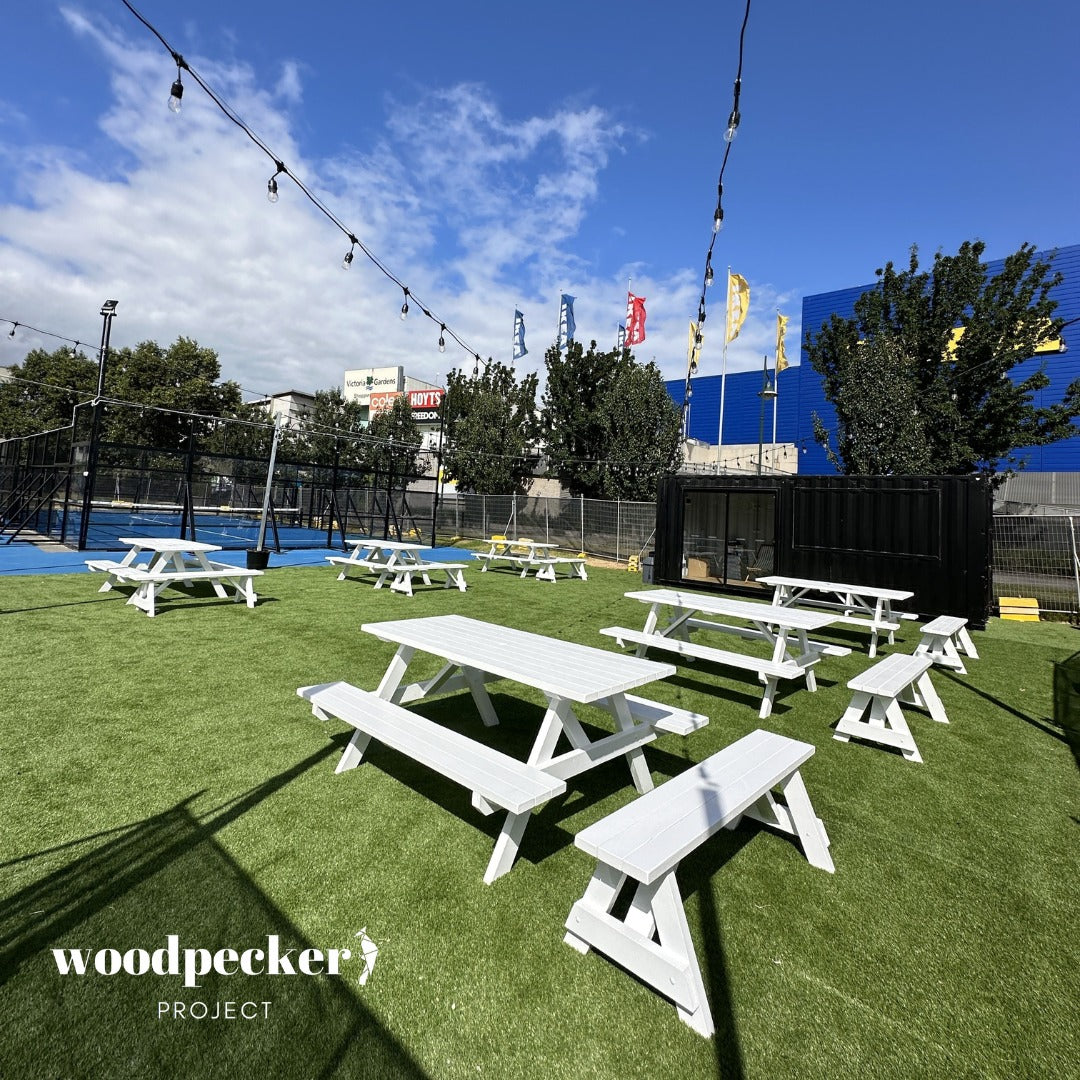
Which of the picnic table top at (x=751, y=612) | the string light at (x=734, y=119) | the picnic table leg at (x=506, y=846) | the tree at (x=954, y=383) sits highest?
the tree at (x=954, y=383)

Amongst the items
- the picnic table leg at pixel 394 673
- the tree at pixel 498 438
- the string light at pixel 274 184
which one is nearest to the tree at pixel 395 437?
the tree at pixel 498 438

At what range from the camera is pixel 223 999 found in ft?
5.51

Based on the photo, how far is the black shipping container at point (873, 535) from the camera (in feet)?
28.1

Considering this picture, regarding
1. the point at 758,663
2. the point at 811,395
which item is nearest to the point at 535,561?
the point at 758,663

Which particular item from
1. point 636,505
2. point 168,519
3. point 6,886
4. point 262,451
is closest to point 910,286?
point 636,505

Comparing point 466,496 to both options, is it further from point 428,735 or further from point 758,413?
point 758,413

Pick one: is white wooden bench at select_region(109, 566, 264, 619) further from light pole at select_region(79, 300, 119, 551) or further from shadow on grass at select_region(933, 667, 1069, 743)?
shadow on grass at select_region(933, 667, 1069, 743)

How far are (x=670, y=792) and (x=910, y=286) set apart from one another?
19784 mm

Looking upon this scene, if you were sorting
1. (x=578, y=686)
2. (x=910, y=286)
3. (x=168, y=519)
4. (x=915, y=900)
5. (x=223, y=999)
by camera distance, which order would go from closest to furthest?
(x=223, y=999) < (x=915, y=900) < (x=578, y=686) < (x=910, y=286) < (x=168, y=519)

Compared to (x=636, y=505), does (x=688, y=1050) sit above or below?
below

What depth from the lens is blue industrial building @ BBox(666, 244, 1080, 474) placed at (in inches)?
976

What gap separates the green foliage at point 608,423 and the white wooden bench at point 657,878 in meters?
18.5

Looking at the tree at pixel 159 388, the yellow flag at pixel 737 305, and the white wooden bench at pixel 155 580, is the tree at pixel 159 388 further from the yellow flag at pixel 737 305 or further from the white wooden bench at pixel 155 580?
the yellow flag at pixel 737 305

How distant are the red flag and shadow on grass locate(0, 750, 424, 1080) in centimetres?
2372
